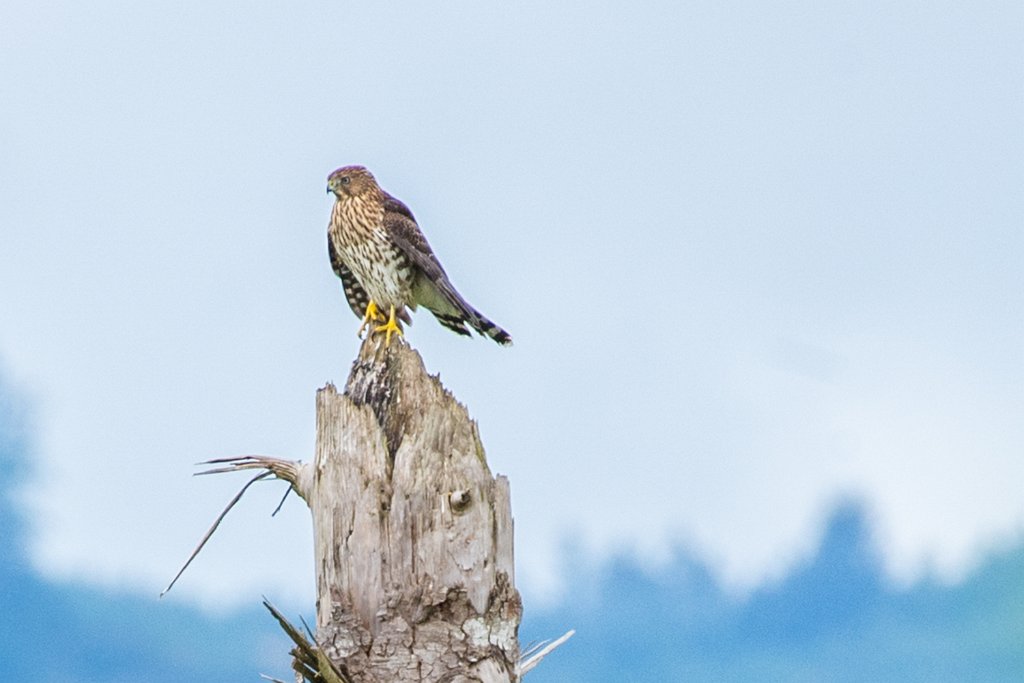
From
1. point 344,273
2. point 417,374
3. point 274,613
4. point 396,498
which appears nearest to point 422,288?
point 344,273

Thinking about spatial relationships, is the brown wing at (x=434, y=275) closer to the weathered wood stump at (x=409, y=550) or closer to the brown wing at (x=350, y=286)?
the brown wing at (x=350, y=286)

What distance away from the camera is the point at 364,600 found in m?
4.88

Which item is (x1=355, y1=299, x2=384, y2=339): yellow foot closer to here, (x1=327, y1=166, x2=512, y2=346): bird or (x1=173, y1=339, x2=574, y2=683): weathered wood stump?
(x1=327, y1=166, x2=512, y2=346): bird

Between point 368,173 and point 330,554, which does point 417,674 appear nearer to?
point 330,554

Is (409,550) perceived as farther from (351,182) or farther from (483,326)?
(351,182)

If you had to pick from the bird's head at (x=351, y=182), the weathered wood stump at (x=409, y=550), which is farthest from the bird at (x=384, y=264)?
the weathered wood stump at (x=409, y=550)

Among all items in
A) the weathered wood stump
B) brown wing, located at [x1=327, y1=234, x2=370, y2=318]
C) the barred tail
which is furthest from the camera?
brown wing, located at [x1=327, y1=234, x2=370, y2=318]

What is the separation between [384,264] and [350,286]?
52 centimetres

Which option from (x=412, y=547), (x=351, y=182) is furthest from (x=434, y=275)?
(x=412, y=547)

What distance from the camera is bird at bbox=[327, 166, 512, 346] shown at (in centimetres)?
748

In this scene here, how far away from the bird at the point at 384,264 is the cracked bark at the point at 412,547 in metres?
2.20

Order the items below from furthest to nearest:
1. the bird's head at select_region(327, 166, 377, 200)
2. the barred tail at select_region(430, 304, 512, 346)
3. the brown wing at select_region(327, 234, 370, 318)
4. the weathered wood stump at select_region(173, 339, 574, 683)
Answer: the bird's head at select_region(327, 166, 377, 200) < the brown wing at select_region(327, 234, 370, 318) < the barred tail at select_region(430, 304, 512, 346) < the weathered wood stump at select_region(173, 339, 574, 683)

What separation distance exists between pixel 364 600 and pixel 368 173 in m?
4.14

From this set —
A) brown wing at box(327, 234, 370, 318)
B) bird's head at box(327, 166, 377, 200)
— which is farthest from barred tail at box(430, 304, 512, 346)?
bird's head at box(327, 166, 377, 200)
